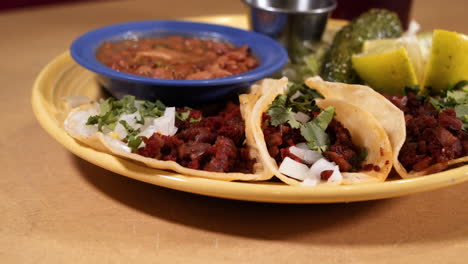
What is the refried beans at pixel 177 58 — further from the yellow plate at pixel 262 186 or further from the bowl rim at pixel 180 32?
the yellow plate at pixel 262 186

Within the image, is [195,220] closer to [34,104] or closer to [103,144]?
[103,144]

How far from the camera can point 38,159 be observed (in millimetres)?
2725

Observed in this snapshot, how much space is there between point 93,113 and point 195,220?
80cm

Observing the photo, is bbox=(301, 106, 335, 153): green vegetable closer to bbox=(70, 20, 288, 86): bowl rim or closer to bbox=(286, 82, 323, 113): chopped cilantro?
bbox=(286, 82, 323, 113): chopped cilantro

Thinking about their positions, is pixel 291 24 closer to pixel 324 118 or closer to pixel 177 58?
pixel 177 58

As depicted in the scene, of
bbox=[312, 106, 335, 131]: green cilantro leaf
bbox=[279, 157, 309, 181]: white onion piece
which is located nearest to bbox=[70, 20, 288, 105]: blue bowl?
bbox=[312, 106, 335, 131]: green cilantro leaf

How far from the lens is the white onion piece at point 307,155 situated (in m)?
2.24

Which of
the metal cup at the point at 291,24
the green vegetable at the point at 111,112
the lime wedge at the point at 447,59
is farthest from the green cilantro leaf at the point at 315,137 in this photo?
the metal cup at the point at 291,24

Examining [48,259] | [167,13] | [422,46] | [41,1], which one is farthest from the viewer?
[41,1]

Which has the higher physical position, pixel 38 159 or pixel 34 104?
pixel 34 104

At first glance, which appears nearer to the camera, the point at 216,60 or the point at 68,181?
the point at 68,181

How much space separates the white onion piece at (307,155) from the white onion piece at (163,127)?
1.80ft

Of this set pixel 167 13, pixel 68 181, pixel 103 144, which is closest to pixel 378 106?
pixel 103 144

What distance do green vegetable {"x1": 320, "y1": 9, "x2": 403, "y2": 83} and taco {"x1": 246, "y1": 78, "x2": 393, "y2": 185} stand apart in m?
0.84
